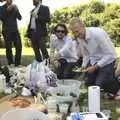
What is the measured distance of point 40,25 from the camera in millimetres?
7570

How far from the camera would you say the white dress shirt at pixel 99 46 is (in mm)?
5164

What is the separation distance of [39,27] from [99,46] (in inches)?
97.3

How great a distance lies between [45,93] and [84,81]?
47.8 inches

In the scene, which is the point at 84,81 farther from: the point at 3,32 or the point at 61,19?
the point at 61,19

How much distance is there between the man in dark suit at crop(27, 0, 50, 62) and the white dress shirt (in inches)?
85.7

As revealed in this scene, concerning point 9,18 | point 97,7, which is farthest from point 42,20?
point 97,7

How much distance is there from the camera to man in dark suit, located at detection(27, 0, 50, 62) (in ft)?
24.6

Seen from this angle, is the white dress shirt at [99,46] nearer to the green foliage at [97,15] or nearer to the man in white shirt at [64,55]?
the man in white shirt at [64,55]

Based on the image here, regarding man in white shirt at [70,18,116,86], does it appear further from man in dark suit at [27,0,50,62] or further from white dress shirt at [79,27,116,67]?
man in dark suit at [27,0,50,62]

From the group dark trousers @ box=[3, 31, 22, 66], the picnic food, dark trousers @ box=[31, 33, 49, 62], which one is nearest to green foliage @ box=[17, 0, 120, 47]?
dark trousers @ box=[3, 31, 22, 66]

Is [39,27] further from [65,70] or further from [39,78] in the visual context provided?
[39,78]

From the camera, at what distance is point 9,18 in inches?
300

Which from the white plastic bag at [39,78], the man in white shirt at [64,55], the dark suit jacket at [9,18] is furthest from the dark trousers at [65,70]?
the dark suit jacket at [9,18]

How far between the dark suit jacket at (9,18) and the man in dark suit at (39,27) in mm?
267
